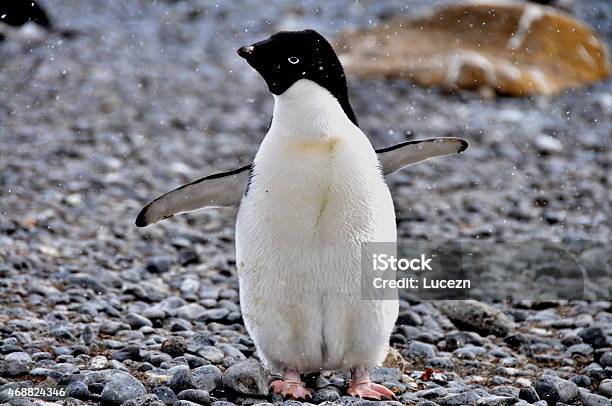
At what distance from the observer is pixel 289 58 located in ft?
8.58

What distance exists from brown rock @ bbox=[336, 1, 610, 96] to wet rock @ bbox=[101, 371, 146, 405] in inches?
222

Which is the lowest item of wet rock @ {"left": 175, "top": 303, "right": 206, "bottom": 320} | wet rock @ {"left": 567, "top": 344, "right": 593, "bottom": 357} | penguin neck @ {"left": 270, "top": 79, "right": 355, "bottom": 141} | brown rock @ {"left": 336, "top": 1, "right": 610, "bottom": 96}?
wet rock @ {"left": 567, "top": 344, "right": 593, "bottom": 357}

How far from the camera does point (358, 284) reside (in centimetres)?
271

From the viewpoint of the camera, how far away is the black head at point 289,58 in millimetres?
2604

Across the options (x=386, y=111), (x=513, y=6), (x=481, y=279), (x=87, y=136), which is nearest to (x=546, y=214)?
(x=481, y=279)

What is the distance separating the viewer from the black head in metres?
2.60

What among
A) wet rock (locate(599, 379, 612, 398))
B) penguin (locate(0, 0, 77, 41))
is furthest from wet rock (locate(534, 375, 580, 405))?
penguin (locate(0, 0, 77, 41))

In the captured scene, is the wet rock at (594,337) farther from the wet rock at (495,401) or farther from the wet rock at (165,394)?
the wet rock at (165,394)

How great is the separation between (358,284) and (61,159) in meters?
3.73

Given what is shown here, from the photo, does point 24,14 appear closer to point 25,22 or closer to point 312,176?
point 25,22

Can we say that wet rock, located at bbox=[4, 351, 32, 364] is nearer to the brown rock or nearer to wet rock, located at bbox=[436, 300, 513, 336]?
wet rock, located at bbox=[436, 300, 513, 336]

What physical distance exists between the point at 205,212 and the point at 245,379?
2.73 metres

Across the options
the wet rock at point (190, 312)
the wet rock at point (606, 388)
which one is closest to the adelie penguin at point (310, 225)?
the wet rock at point (606, 388)

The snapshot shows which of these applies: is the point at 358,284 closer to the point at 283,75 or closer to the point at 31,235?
the point at 283,75
